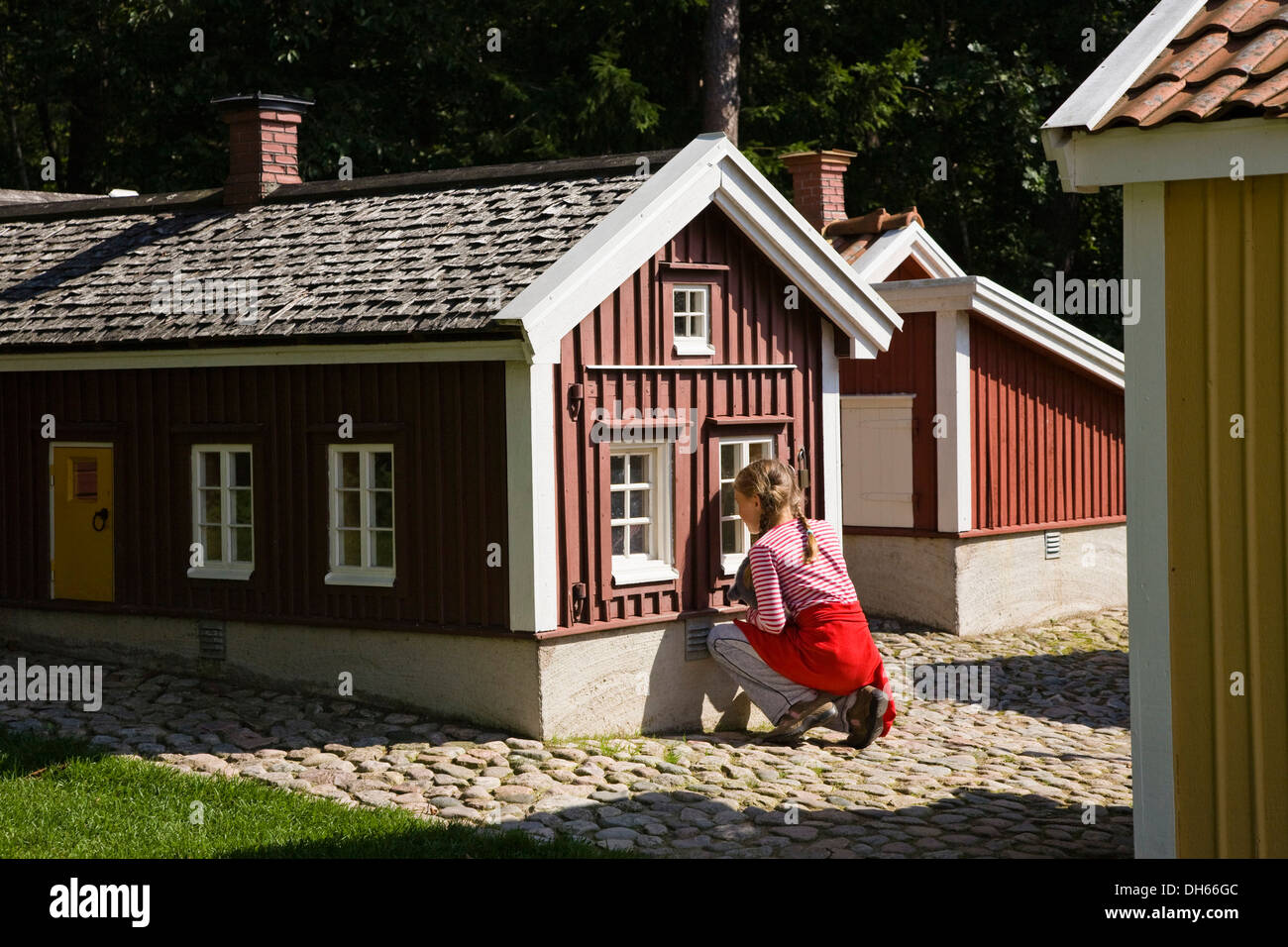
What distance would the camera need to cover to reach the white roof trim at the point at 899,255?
19531 mm

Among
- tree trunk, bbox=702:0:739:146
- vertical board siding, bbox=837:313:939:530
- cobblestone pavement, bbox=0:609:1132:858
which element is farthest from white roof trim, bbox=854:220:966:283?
tree trunk, bbox=702:0:739:146

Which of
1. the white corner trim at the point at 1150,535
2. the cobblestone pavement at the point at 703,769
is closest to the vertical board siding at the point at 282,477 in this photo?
the cobblestone pavement at the point at 703,769

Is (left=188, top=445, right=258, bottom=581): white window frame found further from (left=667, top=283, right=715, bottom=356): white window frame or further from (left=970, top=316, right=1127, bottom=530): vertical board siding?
(left=970, top=316, right=1127, bottom=530): vertical board siding

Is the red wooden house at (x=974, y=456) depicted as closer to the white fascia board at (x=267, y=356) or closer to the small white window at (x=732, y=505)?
the small white window at (x=732, y=505)

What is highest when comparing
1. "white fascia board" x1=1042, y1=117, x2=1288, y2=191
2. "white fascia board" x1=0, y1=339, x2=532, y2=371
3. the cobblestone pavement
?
"white fascia board" x1=1042, y1=117, x2=1288, y2=191

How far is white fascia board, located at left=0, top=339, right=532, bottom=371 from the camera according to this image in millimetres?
12094

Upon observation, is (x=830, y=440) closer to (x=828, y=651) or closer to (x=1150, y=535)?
(x=828, y=651)

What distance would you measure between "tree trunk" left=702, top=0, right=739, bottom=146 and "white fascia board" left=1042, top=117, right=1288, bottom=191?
818 inches

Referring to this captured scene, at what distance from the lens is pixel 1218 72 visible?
23.7ft

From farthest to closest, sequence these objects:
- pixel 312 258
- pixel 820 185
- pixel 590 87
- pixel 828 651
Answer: pixel 590 87, pixel 820 185, pixel 312 258, pixel 828 651

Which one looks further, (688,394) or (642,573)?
(688,394)

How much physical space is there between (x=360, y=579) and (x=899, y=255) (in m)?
9.49

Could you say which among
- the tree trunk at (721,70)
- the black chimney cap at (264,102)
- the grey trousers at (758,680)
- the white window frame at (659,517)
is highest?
the tree trunk at (721,70)

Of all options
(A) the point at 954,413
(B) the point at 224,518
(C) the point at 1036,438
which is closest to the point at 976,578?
(A) the point at 954,413
